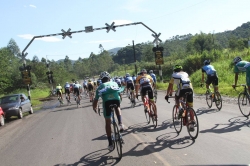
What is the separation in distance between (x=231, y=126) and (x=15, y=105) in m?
14.4

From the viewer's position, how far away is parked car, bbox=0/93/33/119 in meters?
17.8

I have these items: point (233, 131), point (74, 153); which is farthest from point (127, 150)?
point (233, 131)

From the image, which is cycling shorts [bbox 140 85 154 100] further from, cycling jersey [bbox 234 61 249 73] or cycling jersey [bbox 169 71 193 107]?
cycling jersey [bbox 234 61 249 73]

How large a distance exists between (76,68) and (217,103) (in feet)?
459

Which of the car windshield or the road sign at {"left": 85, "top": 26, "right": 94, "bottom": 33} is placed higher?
the road sign at {"left": 85, "top": 26, "right": 94, "bottom": 33}

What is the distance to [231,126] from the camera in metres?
8.31

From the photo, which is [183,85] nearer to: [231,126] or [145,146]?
[145,146]

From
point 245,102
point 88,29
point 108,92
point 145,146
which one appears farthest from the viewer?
point 88,29

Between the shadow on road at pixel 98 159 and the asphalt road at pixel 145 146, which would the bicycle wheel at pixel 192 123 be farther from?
the shadow on road at pixel 98 159

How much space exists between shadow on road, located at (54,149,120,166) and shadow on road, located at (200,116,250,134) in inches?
120

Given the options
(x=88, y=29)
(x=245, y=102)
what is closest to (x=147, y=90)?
(x=245, y=102)

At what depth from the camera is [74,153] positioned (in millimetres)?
7371

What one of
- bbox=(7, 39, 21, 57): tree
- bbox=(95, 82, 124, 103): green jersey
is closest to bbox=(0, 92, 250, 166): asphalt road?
bbox=(95, 82, 124, 103): green jersey

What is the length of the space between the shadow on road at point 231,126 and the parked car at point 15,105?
13634 millimetres
